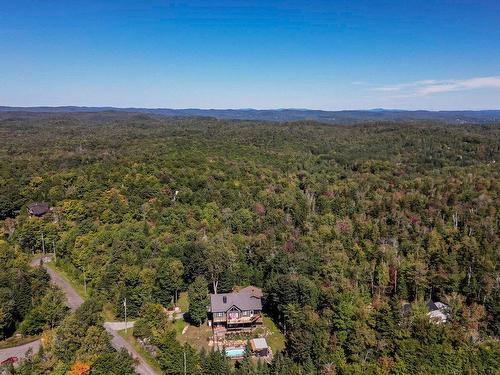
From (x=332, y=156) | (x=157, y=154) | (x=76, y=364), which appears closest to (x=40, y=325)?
(x=76, y=364)

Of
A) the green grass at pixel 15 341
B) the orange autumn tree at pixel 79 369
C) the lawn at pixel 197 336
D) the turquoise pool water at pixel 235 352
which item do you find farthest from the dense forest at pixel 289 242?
the lawn at pixel 197 336

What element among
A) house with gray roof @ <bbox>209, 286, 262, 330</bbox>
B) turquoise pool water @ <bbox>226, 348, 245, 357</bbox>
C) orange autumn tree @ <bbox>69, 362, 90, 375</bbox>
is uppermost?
orange autumn tree @ <bbox>69, 362, 90, 375</bbox>

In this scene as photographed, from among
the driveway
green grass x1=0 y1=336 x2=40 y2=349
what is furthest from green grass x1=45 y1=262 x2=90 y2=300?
green grass x1=0 y1=336 x2=40 y2=349

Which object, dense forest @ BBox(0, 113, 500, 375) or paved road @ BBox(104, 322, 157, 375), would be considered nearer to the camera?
dense forest @ BBox(0, 113, 500, 375)

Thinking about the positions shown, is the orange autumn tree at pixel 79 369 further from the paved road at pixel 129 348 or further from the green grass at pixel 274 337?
the green grass at pixel 274 337

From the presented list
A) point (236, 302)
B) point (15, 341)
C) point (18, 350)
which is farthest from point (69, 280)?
point (236, 302)

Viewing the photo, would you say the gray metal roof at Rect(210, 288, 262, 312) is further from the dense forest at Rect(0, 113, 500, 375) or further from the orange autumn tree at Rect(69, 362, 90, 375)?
the orange autumn tree at Rect(69, 362, 90, 375)
